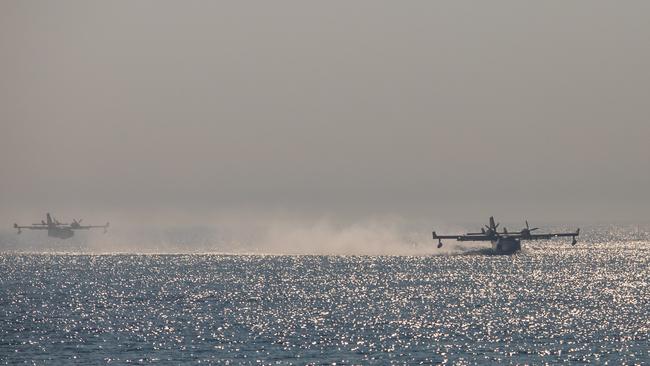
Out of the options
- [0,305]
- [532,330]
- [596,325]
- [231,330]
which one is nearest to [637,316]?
[596,325]

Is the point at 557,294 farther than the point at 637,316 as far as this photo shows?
Yes

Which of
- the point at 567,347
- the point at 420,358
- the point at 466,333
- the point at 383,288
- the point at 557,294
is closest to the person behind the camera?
the point at 420,358

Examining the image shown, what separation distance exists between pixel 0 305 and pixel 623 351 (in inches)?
3716

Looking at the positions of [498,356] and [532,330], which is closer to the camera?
[498,356]

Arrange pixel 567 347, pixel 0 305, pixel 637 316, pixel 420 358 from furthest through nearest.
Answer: pixel 0 305
pixel 637 316
pixel 567 347
pixel 420 358

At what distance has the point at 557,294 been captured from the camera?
182 m

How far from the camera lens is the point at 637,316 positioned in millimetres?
145625

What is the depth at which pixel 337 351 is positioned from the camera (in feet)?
373

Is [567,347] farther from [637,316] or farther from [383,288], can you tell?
[383,288]

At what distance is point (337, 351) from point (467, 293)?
7391 cm

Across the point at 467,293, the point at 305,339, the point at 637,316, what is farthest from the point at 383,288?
the point at 305,339

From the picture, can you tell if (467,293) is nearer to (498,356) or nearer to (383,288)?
(383,288)

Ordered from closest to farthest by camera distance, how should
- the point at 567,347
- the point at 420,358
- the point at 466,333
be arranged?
1. the point at 420,358
2. the point at 567,347
3. the point at 466,333

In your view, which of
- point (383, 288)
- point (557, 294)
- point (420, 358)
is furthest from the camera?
point (383, 288)
